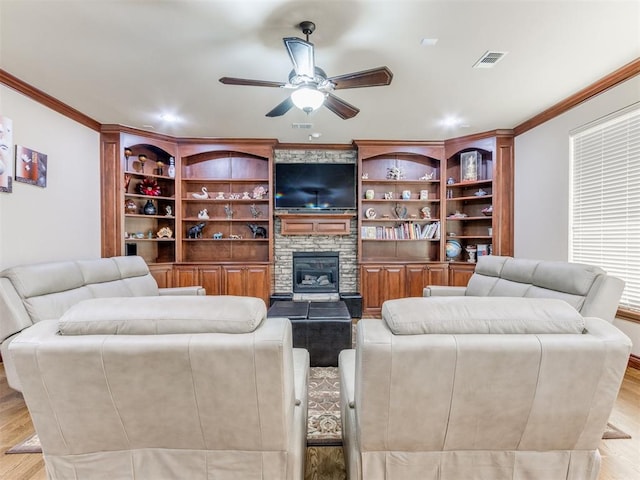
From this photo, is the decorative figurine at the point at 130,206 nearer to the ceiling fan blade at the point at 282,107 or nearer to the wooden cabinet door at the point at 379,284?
the ceiling fan blade at the point at 282,107

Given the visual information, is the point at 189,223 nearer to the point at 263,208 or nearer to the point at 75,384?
the point at 263,208

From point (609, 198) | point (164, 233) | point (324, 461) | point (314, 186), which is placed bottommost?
point (324, 461)

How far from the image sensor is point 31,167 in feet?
10.7

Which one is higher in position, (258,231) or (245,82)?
(245,82)

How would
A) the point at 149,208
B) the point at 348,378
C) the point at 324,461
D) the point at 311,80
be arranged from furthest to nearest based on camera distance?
the point at 149,208 < the point at 311,80 < the point at 324,461 < the point at 348,378

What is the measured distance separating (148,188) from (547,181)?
219 inches

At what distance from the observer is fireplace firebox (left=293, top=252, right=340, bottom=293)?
525 centimetres

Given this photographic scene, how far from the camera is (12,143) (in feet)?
10.00

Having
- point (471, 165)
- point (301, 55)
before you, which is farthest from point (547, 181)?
point (301, 55)

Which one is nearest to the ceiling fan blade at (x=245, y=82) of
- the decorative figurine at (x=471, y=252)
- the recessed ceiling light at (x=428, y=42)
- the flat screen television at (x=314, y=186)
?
the recessed ceiling light at (x=428, y=42)

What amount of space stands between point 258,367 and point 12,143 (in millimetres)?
3639

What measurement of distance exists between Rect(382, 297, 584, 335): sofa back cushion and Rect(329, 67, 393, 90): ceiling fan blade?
1.78m

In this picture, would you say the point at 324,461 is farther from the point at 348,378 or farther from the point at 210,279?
the point at 210,279

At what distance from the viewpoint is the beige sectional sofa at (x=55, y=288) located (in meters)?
2.26
